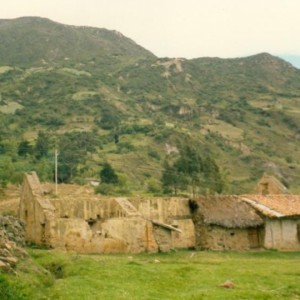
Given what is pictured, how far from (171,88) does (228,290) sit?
475 feet

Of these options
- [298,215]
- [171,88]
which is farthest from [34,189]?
[171,88]

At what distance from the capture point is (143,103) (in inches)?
5689

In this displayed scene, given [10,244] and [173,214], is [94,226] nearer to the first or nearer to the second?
[173,214]

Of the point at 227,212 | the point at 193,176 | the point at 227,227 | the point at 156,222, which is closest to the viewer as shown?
the point at 156,222

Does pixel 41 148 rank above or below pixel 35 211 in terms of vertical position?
above

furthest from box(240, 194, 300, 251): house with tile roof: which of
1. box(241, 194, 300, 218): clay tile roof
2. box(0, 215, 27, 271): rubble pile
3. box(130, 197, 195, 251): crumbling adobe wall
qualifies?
box(0, 215, 27, 271): rubble pile

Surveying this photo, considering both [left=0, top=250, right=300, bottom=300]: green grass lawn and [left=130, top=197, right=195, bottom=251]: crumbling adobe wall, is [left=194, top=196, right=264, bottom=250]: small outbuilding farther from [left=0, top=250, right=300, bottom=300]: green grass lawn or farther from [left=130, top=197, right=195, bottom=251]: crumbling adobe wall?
[left=0, top=250, right=300, bottom=300]: green grass lawn

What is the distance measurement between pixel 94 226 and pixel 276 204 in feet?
37.6

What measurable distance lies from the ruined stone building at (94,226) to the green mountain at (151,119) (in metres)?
29.0

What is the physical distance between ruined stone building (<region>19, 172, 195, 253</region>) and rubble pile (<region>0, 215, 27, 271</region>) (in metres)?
4.45

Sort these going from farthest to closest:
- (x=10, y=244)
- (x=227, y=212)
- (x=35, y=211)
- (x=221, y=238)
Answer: (x=227, y=212) → (x=221, y=238) → (x=35, y=211) → (x=10, y=244)

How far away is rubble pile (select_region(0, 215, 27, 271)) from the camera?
17.5 metres

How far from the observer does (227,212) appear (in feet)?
116

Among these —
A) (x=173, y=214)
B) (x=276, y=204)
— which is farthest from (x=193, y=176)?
(x=173, y=214)
